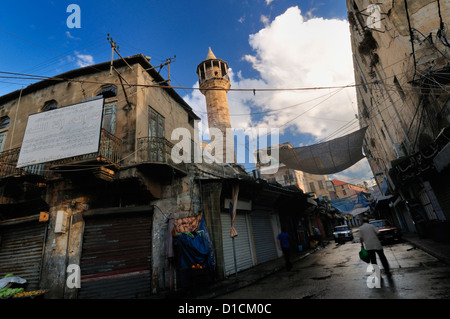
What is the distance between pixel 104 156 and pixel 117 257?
3.97m

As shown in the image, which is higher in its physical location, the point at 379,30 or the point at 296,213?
the point at 379,30

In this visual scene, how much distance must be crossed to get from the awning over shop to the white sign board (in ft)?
36.0

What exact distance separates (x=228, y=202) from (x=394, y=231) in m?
12.1

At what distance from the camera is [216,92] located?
2258 centimetres

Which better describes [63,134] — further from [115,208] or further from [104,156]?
[115,208]

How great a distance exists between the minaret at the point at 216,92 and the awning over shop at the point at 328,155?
6614 mm

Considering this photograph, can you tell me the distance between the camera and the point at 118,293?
26.4ft

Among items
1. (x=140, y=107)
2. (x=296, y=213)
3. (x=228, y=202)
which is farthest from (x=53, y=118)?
(x=296, y=213)

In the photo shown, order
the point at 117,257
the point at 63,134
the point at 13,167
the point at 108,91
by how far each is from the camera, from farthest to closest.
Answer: the point at 108,91 → the point at 13,167 → the point at 63,134 → the point at 117,257

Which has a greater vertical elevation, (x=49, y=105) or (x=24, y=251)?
(x=49, y=105)

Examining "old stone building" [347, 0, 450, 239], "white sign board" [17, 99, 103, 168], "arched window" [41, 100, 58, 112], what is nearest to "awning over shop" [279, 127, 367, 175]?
"old stone building" [347, 0, 450, 239]

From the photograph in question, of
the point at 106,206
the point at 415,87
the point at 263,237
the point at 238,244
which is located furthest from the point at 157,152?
the point at 415,87

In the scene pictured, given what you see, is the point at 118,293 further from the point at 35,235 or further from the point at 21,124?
the point at 21,124

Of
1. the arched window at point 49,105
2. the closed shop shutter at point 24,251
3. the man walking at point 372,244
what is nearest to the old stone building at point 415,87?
the man walking at point 372,244
